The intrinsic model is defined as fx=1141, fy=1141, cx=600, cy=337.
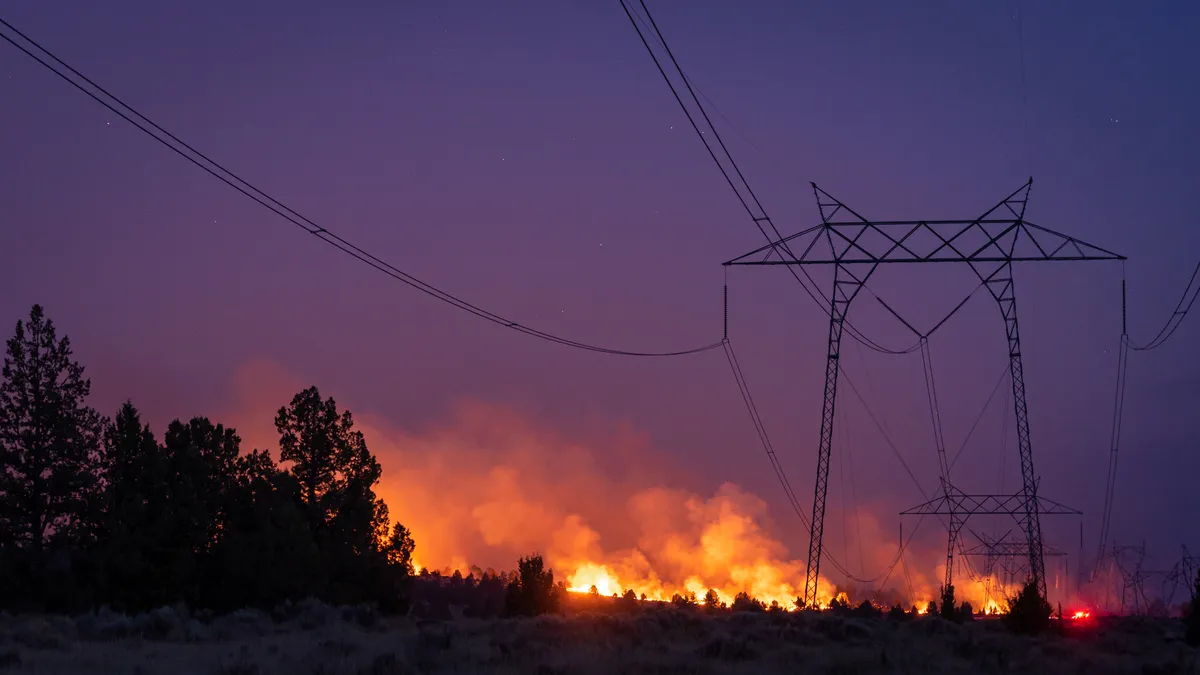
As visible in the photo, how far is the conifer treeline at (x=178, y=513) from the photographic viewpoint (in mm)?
54812

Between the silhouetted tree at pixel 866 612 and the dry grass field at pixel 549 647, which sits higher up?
the silhouetted tree at pixel 866 612

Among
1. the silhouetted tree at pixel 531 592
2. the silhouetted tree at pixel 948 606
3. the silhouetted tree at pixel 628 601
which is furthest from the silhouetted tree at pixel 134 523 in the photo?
the silhouetted tree at pixel 948 606

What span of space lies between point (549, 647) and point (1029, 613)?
2247cm

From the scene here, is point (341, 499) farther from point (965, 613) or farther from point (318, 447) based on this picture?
point (965, 613)

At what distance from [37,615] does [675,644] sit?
2949 cm

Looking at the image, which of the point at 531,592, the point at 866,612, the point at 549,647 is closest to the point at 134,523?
the point at 531,592

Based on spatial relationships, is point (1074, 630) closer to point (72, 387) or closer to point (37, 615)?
point (37, 615)

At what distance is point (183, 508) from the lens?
5659cm

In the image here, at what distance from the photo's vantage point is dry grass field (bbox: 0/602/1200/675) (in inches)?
1183

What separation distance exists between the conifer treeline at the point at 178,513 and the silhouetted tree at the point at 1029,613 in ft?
97.1

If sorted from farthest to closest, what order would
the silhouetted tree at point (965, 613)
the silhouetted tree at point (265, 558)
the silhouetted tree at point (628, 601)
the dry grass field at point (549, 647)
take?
the silhouetted tree at point (628, 601)
the silhouetted tree at point (965, 613)
the silhouetted tree at point (265, 558)
the dry grass field at point (549, 647)

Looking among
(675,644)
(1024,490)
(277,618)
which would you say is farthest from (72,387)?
(1024,490)

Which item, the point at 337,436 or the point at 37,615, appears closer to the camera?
the point at 37,615

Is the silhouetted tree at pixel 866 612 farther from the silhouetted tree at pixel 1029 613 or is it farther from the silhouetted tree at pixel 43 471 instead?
the silhouetted tree at pixel 43 471
